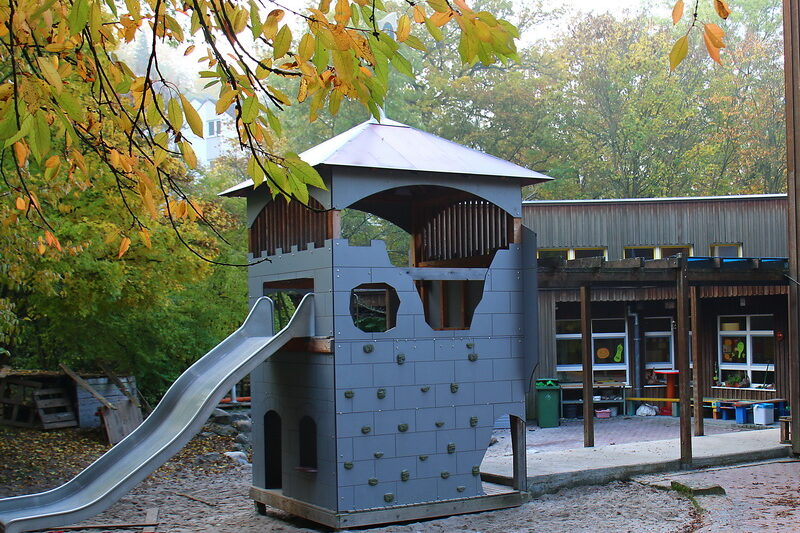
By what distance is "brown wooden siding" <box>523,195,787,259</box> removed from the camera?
2273cm

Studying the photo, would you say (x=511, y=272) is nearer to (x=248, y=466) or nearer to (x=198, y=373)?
(x=198, y=373)

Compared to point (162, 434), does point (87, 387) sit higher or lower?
lower

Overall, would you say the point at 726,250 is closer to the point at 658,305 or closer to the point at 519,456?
the point at 658,305

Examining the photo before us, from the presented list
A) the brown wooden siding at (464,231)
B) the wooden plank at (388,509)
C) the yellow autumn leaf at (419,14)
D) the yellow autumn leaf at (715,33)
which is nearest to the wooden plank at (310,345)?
the wooden plank at (388,509)

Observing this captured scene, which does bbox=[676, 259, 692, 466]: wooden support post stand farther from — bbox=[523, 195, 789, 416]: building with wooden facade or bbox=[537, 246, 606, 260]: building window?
bbox=[537, 246, 606, 260]: building window

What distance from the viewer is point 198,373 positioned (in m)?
11.1

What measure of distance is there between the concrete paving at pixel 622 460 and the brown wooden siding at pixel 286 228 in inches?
163

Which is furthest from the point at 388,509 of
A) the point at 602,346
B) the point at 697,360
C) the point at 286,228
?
the point at 602,346

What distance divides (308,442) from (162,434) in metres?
2.31

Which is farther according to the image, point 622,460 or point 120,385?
point 120,385

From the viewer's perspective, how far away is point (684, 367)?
14555 millimetres

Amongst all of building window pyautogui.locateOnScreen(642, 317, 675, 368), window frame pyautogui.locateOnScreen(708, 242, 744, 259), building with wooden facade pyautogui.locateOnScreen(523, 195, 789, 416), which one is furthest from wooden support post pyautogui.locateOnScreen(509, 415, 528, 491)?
building window pyautogui.locateOnScreen(642, 317, 675, 368)

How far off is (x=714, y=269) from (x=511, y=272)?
522 cm

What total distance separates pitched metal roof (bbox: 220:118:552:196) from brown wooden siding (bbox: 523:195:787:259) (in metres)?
10.7
